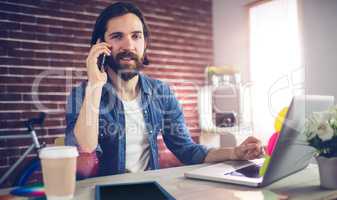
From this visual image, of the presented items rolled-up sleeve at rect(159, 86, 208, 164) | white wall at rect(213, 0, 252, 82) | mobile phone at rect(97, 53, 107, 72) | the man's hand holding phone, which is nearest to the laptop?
rolled-up sleeve at rect(159, 86, 208, 164)

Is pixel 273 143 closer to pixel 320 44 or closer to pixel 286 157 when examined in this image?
pixel 286 157

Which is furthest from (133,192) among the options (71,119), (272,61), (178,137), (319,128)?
(272,61)

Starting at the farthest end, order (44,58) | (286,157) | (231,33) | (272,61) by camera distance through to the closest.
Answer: (231,33)
(272,61)
(44,58)
(286,157)

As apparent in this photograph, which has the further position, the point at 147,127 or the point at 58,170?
the point at 147,127

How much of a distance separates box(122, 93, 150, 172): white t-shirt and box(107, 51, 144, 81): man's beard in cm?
17

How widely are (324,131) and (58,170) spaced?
2.37ft

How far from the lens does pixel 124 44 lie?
6.07 feet

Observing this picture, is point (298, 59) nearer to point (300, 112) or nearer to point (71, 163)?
point (300, 112)

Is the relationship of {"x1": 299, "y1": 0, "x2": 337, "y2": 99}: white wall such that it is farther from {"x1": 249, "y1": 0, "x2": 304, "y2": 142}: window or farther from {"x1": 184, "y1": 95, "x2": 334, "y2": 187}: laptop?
{"x1": 184, "y1": 95, "x2": 334, "y2": 187}: laptop

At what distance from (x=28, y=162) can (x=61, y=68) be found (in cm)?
95

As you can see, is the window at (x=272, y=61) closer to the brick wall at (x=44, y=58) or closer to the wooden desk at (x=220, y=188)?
the brick wall at (x=44, y=58)

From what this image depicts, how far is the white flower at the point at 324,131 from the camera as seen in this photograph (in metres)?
0.93

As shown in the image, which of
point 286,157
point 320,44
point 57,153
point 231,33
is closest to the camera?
point 57,153

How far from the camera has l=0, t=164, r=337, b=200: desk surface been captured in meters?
0.86
